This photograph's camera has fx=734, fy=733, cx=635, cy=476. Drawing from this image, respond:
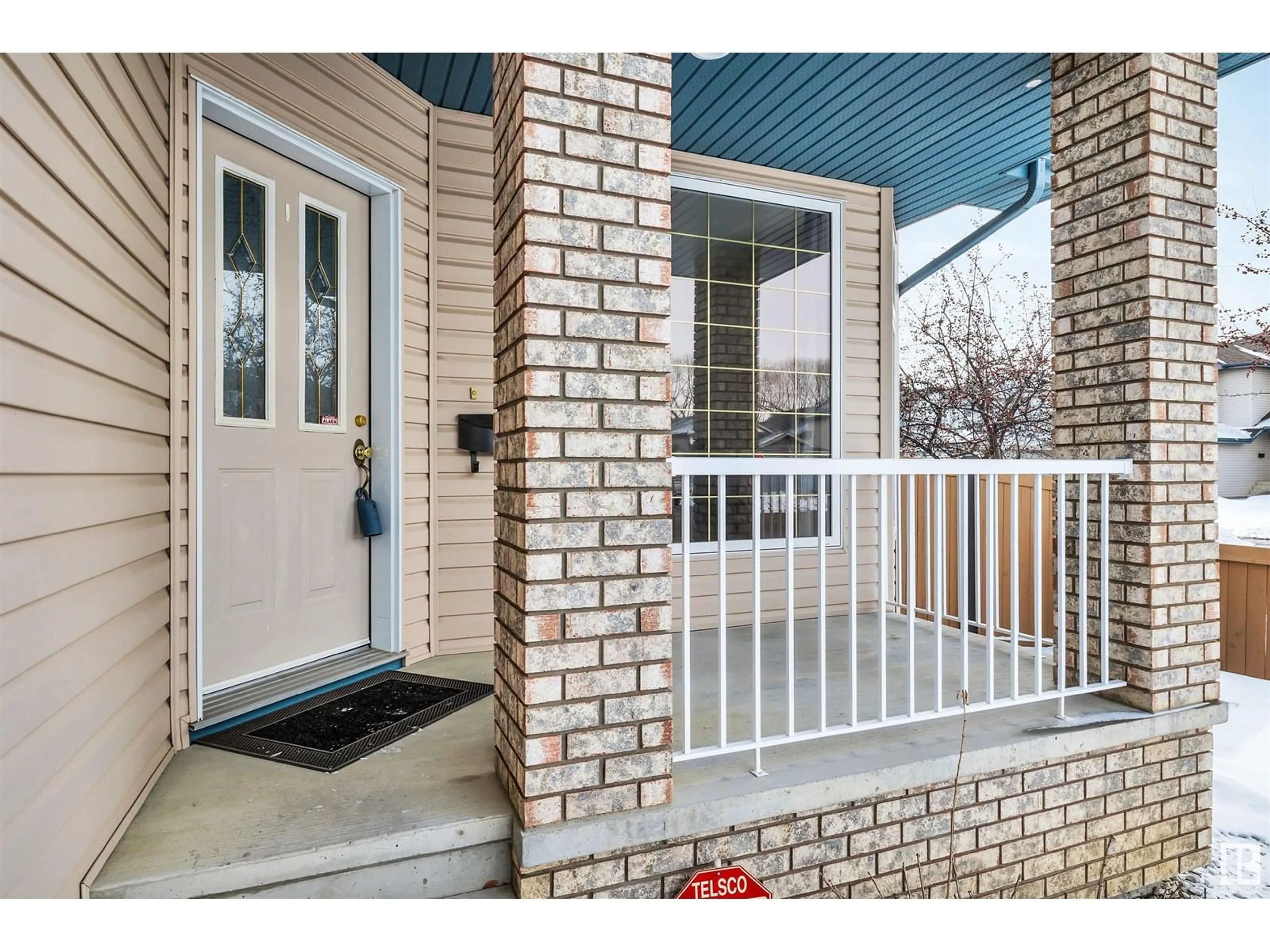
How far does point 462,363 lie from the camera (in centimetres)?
333

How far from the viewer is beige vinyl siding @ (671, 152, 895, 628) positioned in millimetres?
4188

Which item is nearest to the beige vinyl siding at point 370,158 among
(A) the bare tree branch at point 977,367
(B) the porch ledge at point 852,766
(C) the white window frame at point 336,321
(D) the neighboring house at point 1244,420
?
(C) the white window frame at point 336,321

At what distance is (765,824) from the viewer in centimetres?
197

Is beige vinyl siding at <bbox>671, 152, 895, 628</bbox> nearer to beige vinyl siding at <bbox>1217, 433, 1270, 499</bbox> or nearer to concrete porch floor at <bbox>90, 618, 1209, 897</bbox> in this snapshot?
concrete porch floor at <bbox>90, 618, 1209, 897</bbox>

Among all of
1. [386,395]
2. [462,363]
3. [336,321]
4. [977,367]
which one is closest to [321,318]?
[336,321]

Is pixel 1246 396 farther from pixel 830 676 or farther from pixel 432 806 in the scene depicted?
pixel 432 806

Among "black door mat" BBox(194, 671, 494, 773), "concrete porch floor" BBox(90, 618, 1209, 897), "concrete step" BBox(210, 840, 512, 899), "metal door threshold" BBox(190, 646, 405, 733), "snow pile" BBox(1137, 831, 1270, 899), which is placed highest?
"metal door threshold" BBox(190, 646, 405, 733)

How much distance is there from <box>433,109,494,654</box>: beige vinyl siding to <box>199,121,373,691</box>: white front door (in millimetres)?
330

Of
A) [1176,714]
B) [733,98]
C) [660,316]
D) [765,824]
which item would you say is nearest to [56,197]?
[660,316]

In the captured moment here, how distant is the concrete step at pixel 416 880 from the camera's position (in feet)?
5.43

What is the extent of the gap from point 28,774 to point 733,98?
3.35m

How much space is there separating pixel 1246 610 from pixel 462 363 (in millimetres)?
4436

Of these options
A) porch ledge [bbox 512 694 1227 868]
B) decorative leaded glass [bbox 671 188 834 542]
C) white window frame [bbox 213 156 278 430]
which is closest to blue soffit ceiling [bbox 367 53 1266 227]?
decorative leaded glass [bbox 671 188 834 542]

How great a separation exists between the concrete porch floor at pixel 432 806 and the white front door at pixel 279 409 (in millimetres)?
606
